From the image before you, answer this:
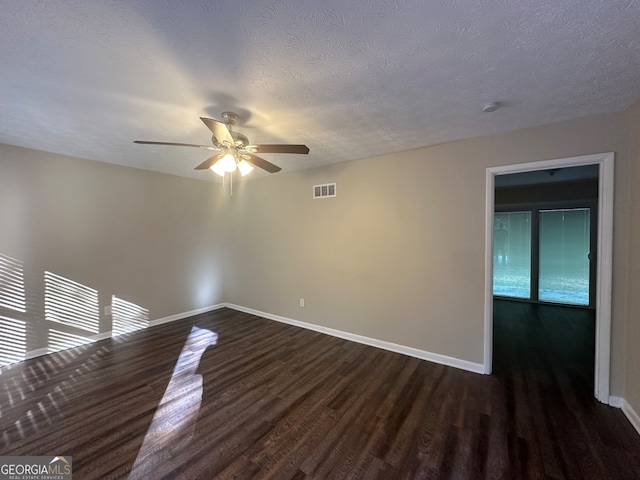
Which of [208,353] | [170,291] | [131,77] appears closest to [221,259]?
[170,291]

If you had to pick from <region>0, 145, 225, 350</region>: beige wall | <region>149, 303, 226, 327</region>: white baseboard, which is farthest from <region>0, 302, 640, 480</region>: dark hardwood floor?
<region>0, 145, 225, 350</region>: beige wall

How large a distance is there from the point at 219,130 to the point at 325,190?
2070 mm

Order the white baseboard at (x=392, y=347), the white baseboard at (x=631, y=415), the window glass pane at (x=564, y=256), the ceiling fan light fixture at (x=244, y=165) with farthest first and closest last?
1. the window glass pane at (x=564, y=256)
2. the white baseboard at (x=392, y=347)
3. the ceiling fan light fixture at (x=244, y=165)
4. the white baseboard at (x=631, y=415)

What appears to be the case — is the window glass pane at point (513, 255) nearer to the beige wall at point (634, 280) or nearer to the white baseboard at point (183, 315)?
the beige wall at point (634, 280)

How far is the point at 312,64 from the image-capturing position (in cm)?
156

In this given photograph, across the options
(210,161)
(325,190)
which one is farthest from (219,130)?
(325,190)

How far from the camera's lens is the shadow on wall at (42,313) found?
2.89 meters

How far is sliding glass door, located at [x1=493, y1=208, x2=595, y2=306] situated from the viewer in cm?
496

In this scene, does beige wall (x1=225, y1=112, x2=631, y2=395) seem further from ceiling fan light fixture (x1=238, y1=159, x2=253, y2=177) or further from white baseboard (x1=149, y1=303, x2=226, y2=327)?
ceiling fan light fixture (x1=238, y1=159, x2=253, y2=177)

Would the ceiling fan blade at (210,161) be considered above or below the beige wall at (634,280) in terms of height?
above

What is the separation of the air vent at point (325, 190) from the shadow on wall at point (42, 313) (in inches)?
130

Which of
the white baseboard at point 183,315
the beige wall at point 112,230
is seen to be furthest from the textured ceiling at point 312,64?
the white baseboard at point 183,315

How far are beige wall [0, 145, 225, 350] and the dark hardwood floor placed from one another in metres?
1.01

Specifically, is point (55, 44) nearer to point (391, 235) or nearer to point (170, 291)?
point (391, 235)
